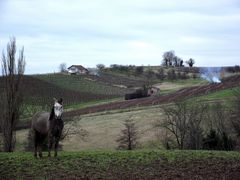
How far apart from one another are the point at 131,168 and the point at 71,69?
159081mm

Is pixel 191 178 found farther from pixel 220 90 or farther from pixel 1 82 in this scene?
pixel 220 90

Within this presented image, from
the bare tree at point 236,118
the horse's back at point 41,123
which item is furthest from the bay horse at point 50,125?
the bare tree at point 236,118

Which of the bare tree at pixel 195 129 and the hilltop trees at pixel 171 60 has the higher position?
the hilltop trees at pixel 171 60

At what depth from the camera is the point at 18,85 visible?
84.2 ft

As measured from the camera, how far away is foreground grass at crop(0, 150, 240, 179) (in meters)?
14.7

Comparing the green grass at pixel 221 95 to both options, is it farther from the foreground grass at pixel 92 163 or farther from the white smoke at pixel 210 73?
the foreground grass at pixel 92 163

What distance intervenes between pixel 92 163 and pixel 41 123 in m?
2.81

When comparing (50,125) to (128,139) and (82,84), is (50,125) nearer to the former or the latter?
(128,139)

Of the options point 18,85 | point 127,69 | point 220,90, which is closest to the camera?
point 18,85

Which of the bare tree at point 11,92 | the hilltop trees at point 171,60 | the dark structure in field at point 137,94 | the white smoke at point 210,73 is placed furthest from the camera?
the hilltop trees at point 171,60

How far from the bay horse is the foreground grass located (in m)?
0.81

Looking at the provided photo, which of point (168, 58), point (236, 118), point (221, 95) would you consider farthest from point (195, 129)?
point (168, 58)

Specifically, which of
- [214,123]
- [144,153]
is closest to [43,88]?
[214,123]

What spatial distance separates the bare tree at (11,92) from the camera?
2555 centimetres
